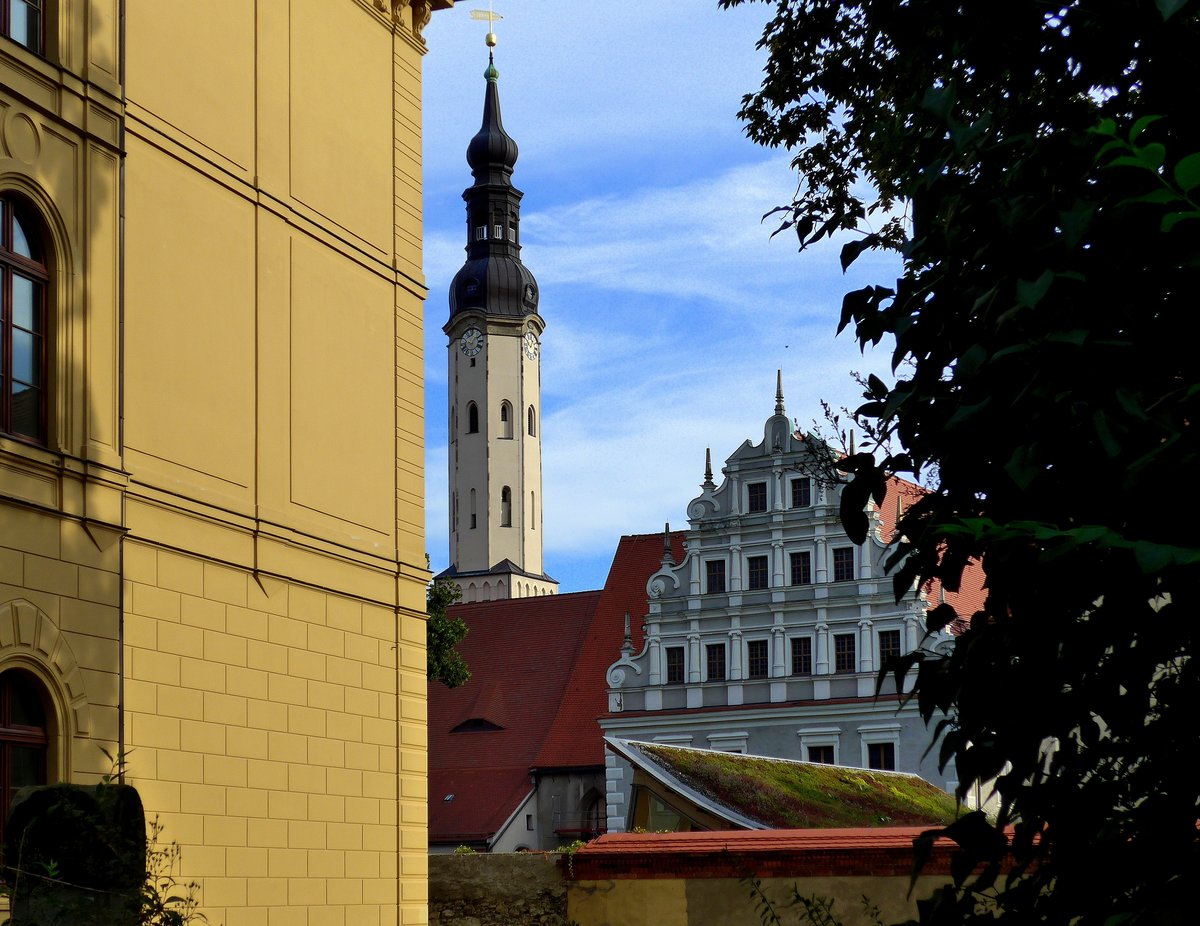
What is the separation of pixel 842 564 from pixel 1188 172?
39.3 meters

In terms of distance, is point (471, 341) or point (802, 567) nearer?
point (802, 567)

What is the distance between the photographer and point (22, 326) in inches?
460

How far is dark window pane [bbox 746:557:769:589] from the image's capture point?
4306 centimetres

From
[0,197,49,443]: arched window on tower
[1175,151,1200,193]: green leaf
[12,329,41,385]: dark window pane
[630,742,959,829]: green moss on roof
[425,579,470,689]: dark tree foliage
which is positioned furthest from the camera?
[425,579,470,689]: dark tree foliage

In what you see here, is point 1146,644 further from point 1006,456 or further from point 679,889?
point 679,889

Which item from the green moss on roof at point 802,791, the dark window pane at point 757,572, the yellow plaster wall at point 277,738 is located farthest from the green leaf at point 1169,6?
the dark window pane at point 757,572

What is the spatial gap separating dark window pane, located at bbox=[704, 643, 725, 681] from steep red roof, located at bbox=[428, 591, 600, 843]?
6.06 meters

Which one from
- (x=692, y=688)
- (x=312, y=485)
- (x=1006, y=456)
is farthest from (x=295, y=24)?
(x=692, y=688)

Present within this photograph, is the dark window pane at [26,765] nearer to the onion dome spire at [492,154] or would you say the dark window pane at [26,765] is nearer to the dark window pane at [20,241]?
the dark window pane at [20,241]

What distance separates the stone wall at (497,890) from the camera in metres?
13.1

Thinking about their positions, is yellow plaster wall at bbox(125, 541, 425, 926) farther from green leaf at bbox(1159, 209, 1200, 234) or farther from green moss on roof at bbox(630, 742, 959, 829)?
green leaf at bbox(1159, 209, 1200, 234)

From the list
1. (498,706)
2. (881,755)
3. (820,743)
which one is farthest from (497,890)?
(498,706)

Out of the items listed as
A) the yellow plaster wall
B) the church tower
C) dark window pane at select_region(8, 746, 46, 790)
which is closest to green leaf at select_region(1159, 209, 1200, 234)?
dark window pane at select_region(8, 746, 46, 790)

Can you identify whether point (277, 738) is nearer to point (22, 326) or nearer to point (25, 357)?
point (25, 357)
